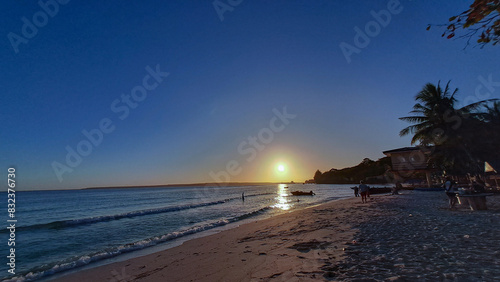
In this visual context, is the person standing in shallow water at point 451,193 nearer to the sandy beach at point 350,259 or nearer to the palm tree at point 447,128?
the sandy beach at point 350,259

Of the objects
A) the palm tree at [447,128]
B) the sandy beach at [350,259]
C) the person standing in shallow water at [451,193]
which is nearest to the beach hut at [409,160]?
the palm tree at [447,128]

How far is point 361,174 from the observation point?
128 metres

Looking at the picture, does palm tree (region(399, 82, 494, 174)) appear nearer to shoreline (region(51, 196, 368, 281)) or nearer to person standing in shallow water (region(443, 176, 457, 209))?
person standing in shallow water (region(443, 176, 457, 209))

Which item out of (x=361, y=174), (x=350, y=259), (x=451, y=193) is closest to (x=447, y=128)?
(x=451, y=193)

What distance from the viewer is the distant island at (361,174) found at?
10769cm

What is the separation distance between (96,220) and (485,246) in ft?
101

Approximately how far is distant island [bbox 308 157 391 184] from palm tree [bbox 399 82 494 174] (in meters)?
63.1

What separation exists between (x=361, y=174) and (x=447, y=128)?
114 meters

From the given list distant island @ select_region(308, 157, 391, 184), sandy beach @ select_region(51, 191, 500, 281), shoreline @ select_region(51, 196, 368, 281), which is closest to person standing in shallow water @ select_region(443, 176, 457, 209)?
sandy beach @ select_region(51, 191, 500, 281)

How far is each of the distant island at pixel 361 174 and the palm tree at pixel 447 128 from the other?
2486 inches

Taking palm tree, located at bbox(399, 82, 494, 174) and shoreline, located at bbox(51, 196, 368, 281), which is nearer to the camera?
shoreline, located at bbox(51, 196, 368, 281)

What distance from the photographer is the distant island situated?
10769cm

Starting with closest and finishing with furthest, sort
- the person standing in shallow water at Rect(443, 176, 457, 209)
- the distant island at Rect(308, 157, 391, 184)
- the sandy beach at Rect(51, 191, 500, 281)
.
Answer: the sandy beach at Rect(51, 191, 500, 281) < the person standing in shallow water at Rect(443, 176, 457, 209) < the distant island at Rect(308, 157, 391, 184)

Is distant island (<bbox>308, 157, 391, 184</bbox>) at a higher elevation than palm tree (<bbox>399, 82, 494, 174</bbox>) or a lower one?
lower
